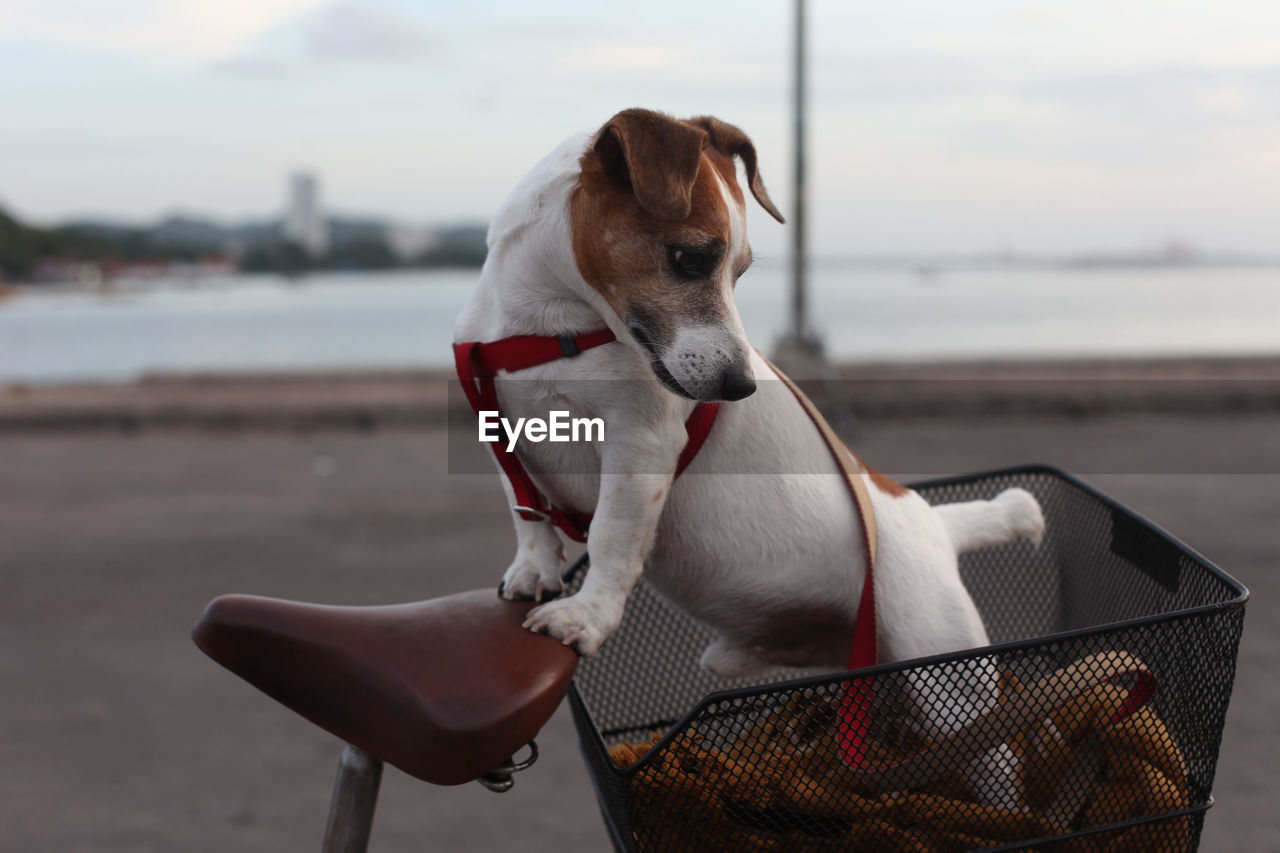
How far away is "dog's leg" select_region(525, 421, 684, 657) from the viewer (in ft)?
3.60

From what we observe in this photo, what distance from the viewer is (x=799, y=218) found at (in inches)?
262

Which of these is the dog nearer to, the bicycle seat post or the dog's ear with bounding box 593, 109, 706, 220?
the dog's ear with bounding box 593, 109, 706, 220

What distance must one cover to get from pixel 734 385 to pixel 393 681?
1.41ft

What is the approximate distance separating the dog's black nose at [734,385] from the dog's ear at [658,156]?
6.5 inches

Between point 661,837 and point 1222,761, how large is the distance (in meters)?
1.99

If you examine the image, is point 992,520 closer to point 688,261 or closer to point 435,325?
point 688,261

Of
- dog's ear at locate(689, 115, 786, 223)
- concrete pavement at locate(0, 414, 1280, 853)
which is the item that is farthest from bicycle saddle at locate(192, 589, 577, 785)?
concrete pavement at locate(0, 414, 1280, 853)

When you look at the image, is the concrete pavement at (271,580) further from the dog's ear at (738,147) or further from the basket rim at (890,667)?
the dog's ear at (738,147)

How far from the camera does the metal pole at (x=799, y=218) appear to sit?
637 centimetres

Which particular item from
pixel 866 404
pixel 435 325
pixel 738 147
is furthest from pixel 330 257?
pixel 738 147

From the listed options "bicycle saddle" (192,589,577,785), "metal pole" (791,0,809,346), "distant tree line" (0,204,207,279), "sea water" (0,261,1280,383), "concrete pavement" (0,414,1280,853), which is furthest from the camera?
"distant tree line" (0,204,207,279)

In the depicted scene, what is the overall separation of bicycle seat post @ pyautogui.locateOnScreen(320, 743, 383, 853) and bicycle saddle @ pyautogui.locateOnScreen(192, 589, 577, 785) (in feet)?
0.08

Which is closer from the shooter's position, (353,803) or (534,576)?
(353,803)

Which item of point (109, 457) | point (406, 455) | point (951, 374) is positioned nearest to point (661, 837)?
point (406, 455)
